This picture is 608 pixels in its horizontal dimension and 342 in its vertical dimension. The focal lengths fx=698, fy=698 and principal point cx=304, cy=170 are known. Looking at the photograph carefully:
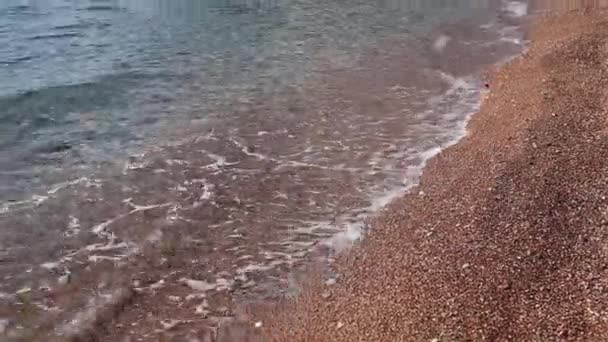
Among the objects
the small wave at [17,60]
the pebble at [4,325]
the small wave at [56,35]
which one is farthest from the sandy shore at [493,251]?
the small wave at [56,35]

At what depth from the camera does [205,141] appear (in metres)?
14.0

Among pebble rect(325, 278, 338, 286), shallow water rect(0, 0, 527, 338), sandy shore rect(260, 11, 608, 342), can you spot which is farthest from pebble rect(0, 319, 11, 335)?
pebble rect(325, 278, 338, 286)

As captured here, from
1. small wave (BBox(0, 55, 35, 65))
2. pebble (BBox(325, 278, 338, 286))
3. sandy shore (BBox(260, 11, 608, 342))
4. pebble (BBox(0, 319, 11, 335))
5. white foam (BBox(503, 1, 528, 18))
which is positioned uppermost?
white foam (BBox(503, 1, 528, 18))

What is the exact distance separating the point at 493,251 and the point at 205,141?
6.83 meters

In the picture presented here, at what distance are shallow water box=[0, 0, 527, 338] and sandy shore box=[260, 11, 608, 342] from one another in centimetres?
70

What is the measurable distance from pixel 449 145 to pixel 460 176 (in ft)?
6.00

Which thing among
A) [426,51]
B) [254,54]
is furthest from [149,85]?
[426,51]

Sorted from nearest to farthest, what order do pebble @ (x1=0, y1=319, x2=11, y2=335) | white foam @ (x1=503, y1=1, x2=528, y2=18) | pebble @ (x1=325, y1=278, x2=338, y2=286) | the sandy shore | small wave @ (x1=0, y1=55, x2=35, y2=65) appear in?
the sandy shore → pebble @ (x1=0, y1=319, x2=11, y2=335) → pebble @ (x1=325, y1=278, x2=338, y2=286) → small wave @ (x1=0, y1=55, x2=35, y2=65) → white foam @ (x1=503, y1=1, x2=528, y2=18)

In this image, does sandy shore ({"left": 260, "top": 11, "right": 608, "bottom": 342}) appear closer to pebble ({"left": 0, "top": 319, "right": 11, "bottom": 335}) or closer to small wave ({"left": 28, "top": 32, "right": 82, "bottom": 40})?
pebble ({"left": 0, "top": 319, "right": 11, "bottom": 335})

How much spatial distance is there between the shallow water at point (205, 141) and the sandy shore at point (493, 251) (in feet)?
2.30

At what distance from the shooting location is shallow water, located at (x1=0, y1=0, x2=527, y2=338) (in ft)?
32.1

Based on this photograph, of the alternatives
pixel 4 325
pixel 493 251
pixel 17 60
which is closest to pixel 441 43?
pixel 17 60

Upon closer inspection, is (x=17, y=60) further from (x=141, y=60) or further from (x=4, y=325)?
(x=4, y=325)

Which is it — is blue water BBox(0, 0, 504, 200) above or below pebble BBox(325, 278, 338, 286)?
above
